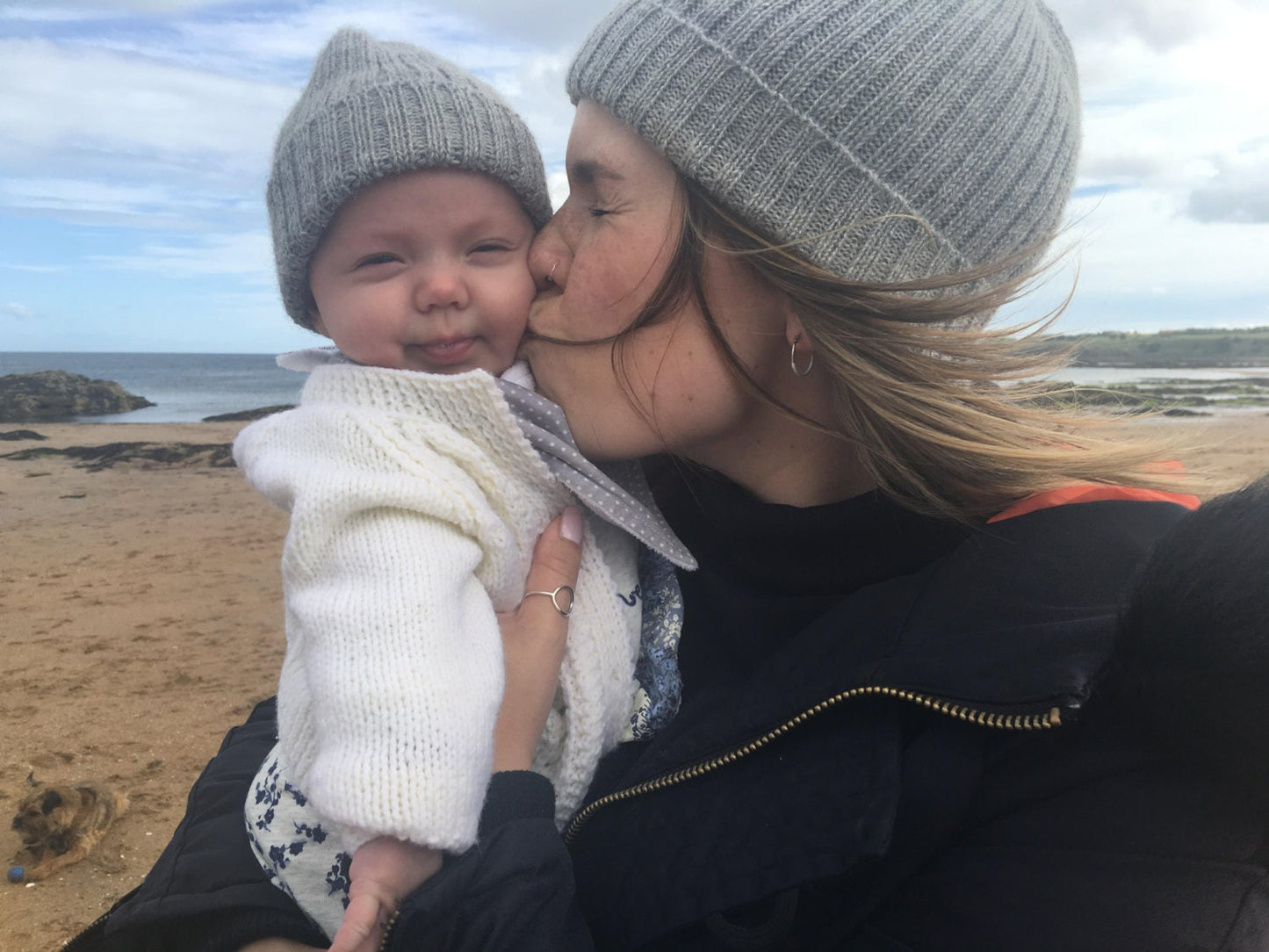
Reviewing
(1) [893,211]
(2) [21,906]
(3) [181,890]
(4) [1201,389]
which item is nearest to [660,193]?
(1) [893,211]

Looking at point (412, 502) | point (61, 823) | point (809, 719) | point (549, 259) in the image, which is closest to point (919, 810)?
point (809, 719)

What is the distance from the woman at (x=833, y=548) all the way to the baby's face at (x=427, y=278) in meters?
0.11

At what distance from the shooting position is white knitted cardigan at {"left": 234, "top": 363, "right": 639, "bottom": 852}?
1295mm

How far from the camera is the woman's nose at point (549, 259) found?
1.77m

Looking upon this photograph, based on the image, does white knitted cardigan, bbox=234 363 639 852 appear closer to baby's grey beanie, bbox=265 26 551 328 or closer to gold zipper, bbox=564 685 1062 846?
gold zipper, bbox=564 685 1062 846

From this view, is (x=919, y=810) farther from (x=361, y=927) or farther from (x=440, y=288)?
(x=440, y=288)

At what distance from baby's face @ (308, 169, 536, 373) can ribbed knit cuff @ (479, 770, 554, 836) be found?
0.82 meters

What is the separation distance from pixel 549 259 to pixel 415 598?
2.47ft

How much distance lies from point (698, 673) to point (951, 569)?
1.88ft

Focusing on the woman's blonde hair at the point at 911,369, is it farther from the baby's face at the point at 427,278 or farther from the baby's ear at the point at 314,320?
the baby's ear at the point at 314,320

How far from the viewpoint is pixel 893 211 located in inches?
58.6

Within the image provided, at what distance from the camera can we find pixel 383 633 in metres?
1.37

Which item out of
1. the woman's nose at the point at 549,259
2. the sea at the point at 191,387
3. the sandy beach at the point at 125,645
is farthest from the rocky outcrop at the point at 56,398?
the woman's nose at the point at 549,259

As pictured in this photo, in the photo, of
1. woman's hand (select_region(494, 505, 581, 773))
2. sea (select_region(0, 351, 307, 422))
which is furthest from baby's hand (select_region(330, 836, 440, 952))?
sea (select_region(0, 351, 307, 422))
